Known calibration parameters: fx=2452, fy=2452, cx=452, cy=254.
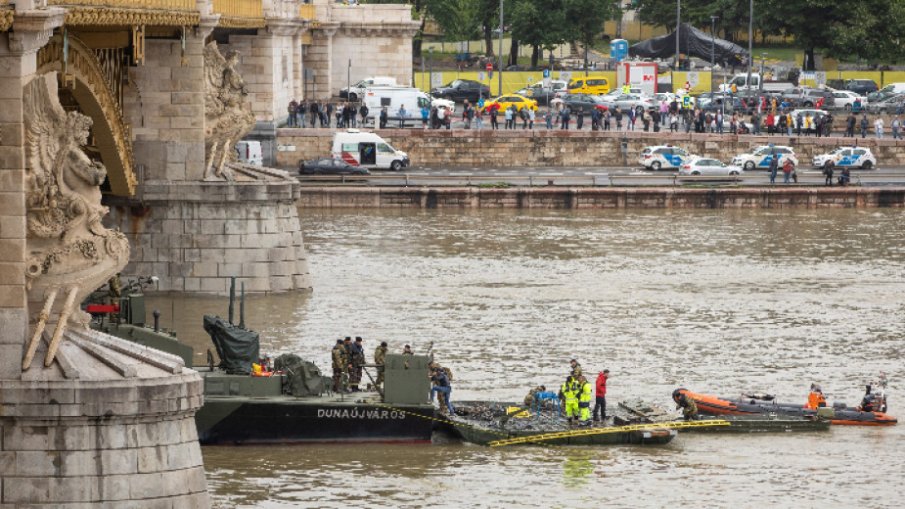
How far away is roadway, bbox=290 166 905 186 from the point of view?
8300 centimetres

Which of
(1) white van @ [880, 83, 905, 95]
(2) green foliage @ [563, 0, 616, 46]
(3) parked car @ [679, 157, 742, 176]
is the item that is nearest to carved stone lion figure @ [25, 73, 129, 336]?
(3) parked car @ [679, 157, 742, 176]

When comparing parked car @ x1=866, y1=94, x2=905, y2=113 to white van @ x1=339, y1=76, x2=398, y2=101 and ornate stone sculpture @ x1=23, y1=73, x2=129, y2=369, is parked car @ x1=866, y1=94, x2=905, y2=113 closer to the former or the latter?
white van @ x1=339, y1=76, x2=398, y2=101

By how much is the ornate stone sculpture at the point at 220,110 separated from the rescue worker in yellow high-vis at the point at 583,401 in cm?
1808

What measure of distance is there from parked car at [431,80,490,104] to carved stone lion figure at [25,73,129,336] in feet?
250

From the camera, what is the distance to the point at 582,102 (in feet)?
335

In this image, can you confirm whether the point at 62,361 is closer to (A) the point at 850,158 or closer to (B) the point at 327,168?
(B) the point at 327,168

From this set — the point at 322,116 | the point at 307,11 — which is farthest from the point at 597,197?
the point at 307,11

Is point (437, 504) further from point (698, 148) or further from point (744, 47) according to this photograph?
point (744, 47)

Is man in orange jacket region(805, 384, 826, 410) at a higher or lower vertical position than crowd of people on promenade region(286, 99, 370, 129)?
lower

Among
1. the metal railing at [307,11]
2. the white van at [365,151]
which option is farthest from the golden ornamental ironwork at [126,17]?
the metal railing at [307,11]

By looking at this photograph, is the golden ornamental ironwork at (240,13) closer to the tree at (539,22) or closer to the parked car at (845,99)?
the parked car at (845,99)

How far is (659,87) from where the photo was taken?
111562 millimetres

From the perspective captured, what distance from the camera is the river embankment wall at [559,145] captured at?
91.7 meters

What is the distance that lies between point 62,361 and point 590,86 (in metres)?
81.4
